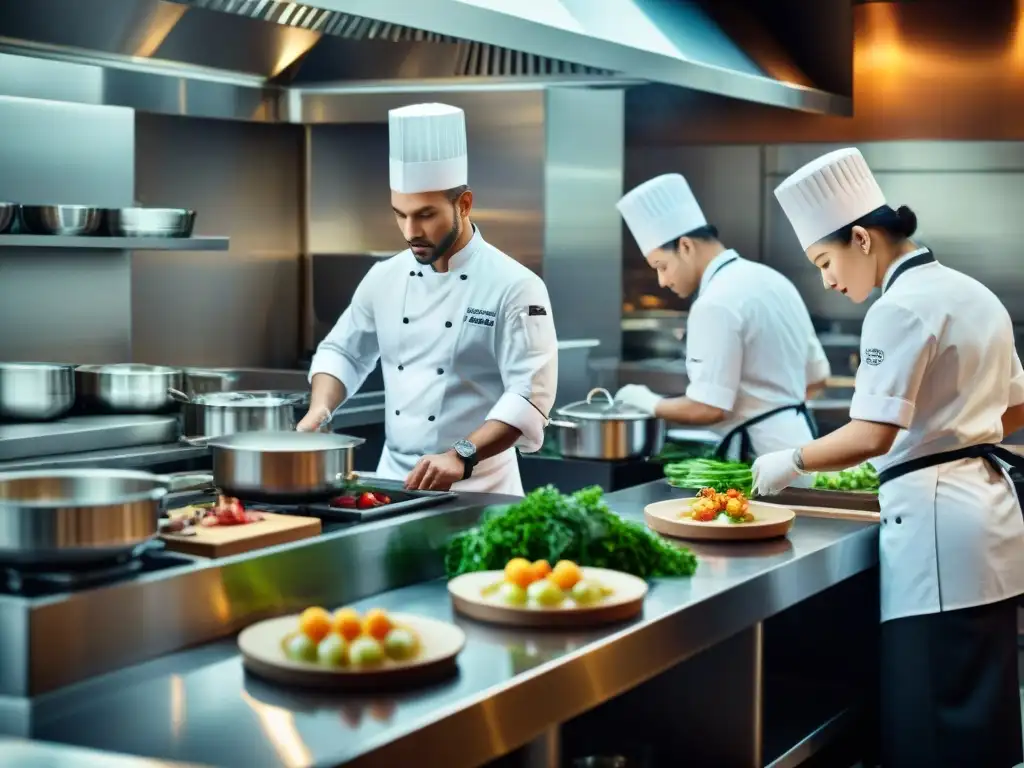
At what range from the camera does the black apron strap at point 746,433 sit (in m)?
4.46

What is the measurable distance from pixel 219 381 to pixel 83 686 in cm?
269

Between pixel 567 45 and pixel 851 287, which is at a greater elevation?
pixel 567 45

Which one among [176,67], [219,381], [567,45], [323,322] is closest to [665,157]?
[323,322]

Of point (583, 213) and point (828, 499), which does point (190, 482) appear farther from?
point (583, 213)

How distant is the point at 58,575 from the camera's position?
6.58 feet

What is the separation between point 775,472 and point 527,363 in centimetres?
65

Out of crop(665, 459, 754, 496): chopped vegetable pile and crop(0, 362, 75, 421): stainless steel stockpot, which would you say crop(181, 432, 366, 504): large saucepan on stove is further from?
crop(0, 362, 75, 421): stainless steel stockpot

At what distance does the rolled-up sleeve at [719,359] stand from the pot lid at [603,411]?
417 millimetres

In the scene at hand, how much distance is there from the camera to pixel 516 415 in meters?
3.35

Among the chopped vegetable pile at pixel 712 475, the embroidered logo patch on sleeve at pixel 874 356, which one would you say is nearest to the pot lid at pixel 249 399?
the chopped vegetable pile at pixel 712 475

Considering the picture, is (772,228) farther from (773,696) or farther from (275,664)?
(275,664)

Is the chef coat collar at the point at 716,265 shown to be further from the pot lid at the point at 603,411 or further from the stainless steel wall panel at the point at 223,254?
the stainless steel wall panel at the point at 223,254

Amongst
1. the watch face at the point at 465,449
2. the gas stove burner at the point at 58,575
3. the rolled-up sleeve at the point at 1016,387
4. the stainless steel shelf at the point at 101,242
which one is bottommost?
the gas stove burner at the point at 58,575

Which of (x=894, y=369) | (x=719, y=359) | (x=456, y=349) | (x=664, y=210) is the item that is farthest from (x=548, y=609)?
(x=664, y=210)
